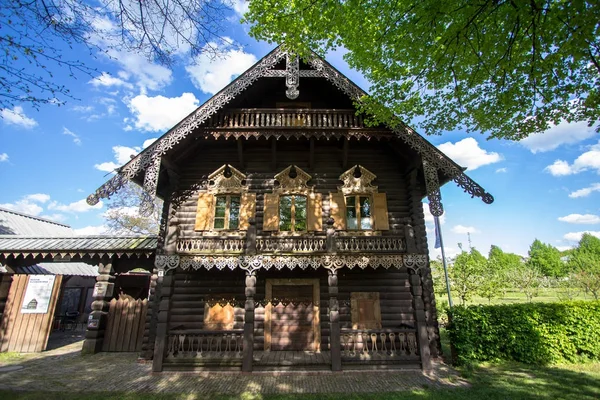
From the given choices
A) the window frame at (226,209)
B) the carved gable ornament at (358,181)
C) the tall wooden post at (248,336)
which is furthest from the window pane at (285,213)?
the tall wooden post at (248,336)

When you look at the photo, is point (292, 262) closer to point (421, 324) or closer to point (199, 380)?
point (199, 380)

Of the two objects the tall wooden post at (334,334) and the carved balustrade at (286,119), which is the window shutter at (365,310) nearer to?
the tall wooden post at (334,334)

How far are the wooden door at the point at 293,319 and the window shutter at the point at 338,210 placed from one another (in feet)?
9.24

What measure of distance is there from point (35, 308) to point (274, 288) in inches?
402

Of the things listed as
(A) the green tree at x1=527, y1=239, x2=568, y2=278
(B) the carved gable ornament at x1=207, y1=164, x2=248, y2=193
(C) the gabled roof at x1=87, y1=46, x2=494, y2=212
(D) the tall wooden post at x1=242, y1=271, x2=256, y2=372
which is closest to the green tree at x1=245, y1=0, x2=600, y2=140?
(C) the gabled roof at x1=87, y1=46, x2=494, y2=212

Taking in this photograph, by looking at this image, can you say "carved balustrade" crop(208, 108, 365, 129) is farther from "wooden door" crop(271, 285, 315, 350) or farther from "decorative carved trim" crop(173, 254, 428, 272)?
"wooden door" crop(271, 285, 315, 350)

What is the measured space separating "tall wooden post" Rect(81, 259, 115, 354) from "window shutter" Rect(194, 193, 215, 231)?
14.0 ft

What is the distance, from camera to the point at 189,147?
1247cm

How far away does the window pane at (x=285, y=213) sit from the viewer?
1222cm

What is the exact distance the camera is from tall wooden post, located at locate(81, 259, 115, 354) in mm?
11608

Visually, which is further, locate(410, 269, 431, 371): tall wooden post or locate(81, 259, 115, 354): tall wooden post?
locate(81, 259, 115, 354): tall wooden post

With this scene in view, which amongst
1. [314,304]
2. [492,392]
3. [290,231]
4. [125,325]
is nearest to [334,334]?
[314,304]

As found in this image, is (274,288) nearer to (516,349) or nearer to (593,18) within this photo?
(516,349)

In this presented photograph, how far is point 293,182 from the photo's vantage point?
1257 cm
